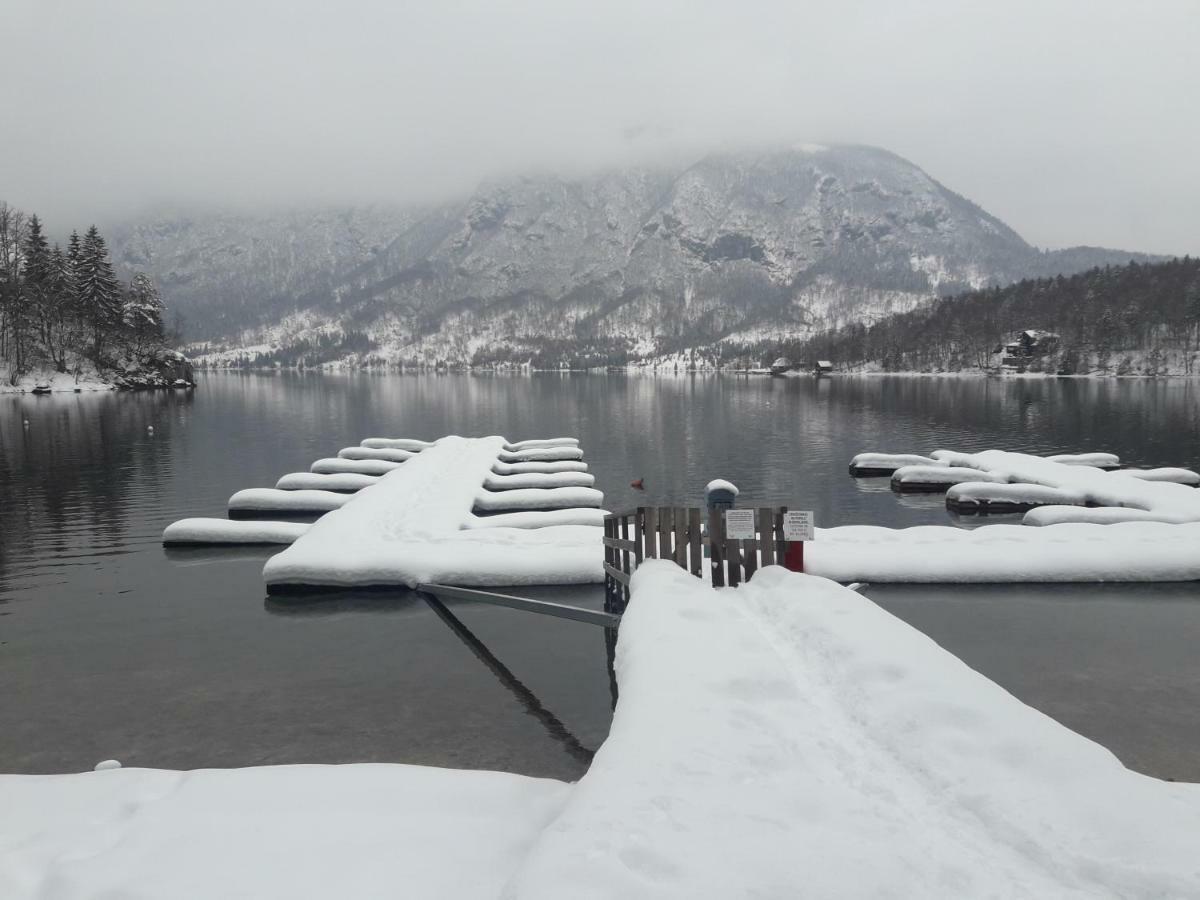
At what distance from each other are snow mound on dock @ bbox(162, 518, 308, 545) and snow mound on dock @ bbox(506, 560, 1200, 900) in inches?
806

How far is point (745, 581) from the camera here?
12844 millimetres

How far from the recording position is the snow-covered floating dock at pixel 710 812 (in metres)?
4.79

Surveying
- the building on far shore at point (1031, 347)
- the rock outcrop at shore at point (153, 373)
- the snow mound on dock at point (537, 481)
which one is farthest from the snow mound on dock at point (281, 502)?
the building on far shore at point (1031, 347)

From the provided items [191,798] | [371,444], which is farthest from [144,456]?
[191,798]

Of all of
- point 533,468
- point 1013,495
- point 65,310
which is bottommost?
point 1013,495

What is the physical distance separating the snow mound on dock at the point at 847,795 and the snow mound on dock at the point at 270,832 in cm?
128

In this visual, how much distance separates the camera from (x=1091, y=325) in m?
162

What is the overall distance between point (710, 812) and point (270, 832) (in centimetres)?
433

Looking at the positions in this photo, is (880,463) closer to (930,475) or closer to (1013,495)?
(930,475)

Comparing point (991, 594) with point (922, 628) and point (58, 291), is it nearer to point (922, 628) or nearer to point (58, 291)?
point (922, 628)

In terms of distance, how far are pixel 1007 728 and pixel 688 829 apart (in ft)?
11.9

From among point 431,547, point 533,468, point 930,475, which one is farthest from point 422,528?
point 930,475

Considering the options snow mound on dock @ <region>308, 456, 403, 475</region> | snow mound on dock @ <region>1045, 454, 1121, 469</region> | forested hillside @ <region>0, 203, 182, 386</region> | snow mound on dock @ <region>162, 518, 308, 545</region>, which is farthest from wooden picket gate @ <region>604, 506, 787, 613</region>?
forested hillside @ <region>0, 203, 182, 386</region>

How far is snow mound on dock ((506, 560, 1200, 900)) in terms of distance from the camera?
185 inches
